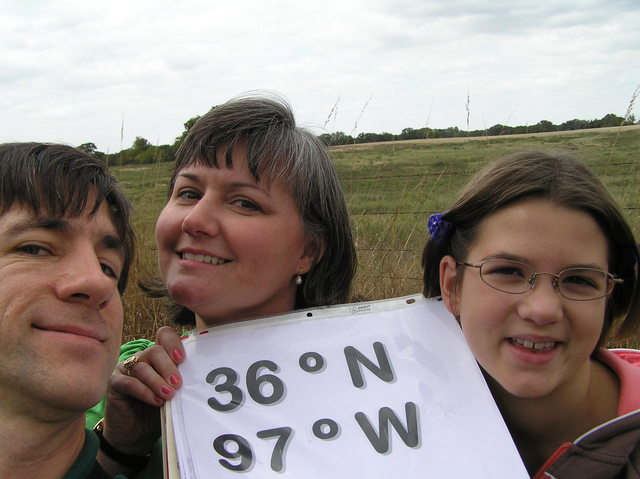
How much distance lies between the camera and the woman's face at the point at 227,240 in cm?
175

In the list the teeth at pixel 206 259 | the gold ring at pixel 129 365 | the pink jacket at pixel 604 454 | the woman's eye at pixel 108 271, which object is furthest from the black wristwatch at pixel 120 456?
the pink jacket at pixel 604 454

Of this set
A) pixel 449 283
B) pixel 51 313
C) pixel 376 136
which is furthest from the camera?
pixel 376 136

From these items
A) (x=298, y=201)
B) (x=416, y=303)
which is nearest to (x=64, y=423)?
(x=298, y=201)

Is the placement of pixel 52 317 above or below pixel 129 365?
above

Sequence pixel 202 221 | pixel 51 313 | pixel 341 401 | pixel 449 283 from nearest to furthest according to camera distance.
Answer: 1. pixel 51 313
2. pixel 341 401
3. pixel 202 221
4. pixel 449 283

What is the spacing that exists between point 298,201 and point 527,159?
0.75 meters

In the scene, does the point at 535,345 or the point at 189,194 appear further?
the point at 189,194

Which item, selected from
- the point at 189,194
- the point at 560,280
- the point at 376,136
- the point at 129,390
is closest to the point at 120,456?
the point at 129,390

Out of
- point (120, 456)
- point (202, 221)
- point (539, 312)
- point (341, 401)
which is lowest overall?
point (120, 456)

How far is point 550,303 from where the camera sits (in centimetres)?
Result: 154

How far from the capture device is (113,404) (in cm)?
170

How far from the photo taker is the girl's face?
5.16 feet

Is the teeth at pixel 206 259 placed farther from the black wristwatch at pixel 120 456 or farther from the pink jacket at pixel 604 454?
the pink jacket at pixel 604 454

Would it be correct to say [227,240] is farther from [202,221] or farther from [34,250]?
[34,250]
